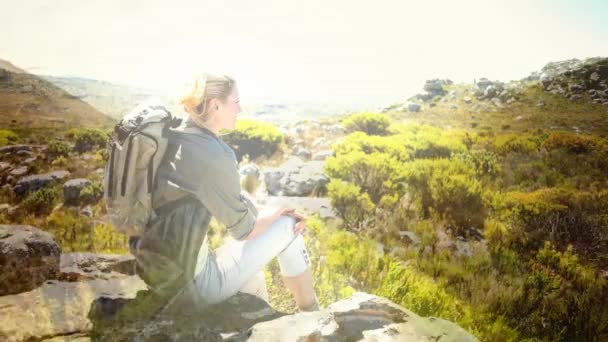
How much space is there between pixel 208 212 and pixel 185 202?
0.14 m

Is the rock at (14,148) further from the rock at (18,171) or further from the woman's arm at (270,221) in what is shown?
the woman's arm at (270,221)

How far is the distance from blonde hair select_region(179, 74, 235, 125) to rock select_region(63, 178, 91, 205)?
696 cm

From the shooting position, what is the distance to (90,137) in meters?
14.9

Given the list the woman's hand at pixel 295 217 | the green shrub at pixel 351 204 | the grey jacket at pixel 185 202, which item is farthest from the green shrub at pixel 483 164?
the grey jacket at pixel 185 202

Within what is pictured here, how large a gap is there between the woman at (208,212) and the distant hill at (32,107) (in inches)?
875

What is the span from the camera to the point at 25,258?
9.96ft

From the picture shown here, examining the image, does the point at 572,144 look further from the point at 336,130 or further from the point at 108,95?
the point at 108,95

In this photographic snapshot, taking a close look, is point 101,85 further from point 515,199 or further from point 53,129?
point 515,199

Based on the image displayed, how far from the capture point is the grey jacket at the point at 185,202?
79.9 inches

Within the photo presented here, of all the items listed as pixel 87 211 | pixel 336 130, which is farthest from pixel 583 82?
pixel 87 211

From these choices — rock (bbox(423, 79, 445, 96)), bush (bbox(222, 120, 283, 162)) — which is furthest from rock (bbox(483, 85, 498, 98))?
bush (bbox(222, 120, 283, 162))

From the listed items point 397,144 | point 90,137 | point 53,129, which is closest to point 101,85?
point 53,129

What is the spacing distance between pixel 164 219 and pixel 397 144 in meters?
10.1

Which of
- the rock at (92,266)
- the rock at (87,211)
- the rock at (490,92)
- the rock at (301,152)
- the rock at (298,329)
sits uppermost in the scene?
the rock at (490,92)
